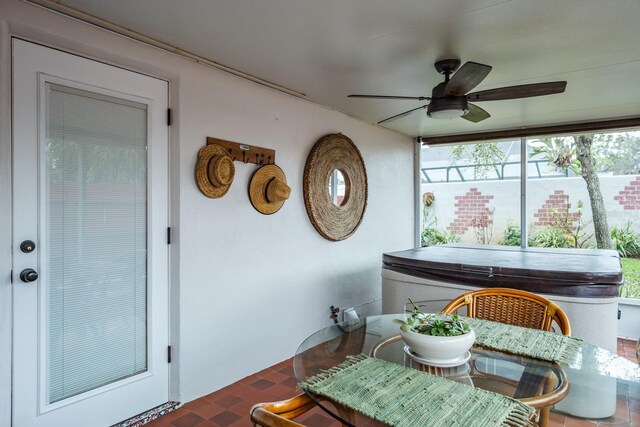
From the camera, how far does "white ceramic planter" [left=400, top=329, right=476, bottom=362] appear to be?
4.32 feet

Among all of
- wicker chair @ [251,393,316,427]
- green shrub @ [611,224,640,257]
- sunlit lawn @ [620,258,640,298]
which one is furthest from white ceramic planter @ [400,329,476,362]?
green shrub @ [611,224,640,257]

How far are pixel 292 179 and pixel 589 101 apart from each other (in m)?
2.75

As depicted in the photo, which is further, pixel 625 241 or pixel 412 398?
pixel 625 241

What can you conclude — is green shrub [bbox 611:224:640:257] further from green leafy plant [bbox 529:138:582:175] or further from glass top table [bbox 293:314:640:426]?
glass top table [bbox 293:314:640:426]

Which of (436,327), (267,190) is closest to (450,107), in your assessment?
(267,190)

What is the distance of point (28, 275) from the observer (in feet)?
6.10

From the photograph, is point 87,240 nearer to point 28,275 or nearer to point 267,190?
point 28,275

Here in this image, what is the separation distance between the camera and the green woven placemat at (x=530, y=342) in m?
1.46

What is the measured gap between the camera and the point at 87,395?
2080mm

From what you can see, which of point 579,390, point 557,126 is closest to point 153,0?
point 579,390

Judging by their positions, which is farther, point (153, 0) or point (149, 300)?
point (149, 300)

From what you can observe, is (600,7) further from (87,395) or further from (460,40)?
(87,395)

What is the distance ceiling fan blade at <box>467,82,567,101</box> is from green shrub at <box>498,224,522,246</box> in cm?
300

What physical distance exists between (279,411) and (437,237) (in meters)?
4.73
